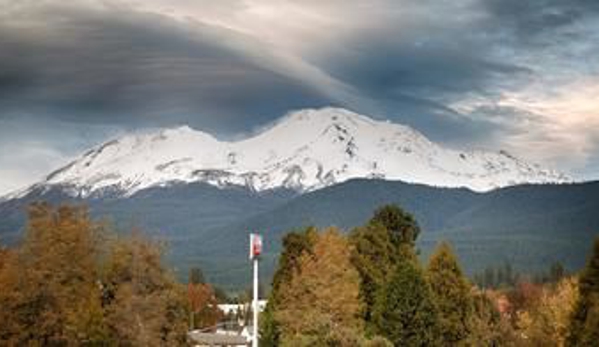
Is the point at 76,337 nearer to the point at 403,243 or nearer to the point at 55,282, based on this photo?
the point at 55,282

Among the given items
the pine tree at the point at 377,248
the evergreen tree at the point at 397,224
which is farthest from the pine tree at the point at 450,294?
the pine tree at the point at 377,248

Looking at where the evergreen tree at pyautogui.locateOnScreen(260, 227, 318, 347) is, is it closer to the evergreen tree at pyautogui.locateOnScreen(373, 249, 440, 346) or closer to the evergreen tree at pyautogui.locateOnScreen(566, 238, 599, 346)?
the evergreen tree at pyautogui.locateOnScreen(373, 249, 440, 346)

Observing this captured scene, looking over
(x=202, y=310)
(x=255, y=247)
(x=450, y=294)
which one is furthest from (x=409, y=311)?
(x=202, y=310)

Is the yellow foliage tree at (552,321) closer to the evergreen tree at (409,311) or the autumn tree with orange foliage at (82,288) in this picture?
the evergreen tree at (409,311)

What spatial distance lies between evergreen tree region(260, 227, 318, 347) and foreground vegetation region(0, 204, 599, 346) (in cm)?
9

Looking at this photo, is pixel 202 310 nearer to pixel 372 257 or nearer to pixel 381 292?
pixel 372 257

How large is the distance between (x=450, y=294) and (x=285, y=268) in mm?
11854

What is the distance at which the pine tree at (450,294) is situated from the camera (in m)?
72.6

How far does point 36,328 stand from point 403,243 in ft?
91.0

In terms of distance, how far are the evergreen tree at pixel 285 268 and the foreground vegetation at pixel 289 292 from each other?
95 millimetres

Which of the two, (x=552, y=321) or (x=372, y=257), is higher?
(x=372, y=257)

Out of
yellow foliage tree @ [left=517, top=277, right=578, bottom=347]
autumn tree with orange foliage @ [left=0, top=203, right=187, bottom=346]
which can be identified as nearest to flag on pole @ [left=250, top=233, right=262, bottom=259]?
autumn tree with orange foliage @ [left=0, top=203, right=187, bottom=346]

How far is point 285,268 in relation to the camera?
7450cm

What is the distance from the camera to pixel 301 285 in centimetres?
6888
